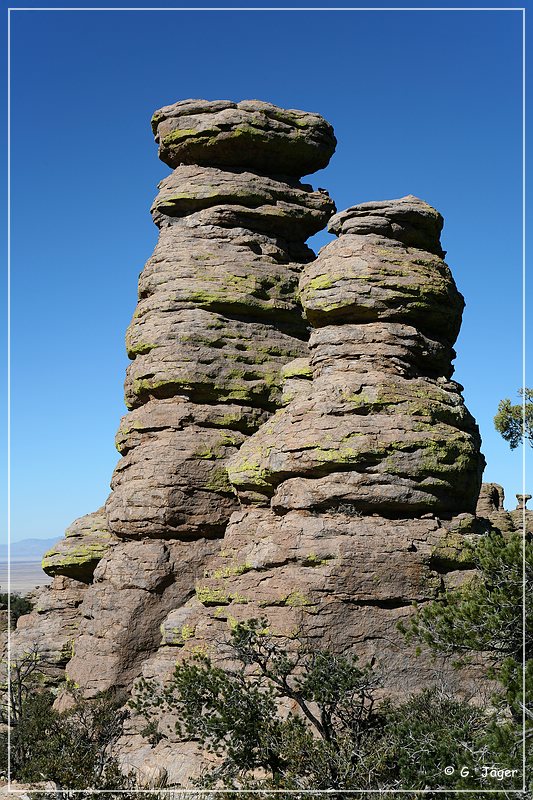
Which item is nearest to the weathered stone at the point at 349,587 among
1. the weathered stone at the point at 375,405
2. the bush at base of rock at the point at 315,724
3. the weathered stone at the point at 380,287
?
the bush at base of rock at the point at 315,724

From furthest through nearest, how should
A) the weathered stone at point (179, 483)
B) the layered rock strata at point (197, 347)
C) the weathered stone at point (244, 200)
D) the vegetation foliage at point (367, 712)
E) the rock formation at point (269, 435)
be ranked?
the weathered stone at point (244, 200), the weathered stone at point (179, 483), the layered rock strata at point (197, 347), the rock formation at point (269, 435), the vegetation foliage at point (367, 712)

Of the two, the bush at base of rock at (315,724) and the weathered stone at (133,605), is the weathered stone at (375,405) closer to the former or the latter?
the weathered stone at (133,605)

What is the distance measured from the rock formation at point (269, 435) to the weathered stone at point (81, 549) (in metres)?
0.10

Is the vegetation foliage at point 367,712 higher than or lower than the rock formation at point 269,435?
lower

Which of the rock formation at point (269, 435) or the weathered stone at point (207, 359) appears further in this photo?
the weathered stone at point (207, 359)

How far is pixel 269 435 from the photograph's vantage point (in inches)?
1155

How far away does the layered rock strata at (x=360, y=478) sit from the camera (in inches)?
989

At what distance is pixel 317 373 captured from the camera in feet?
96.2

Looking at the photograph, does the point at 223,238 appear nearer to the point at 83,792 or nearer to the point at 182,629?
the point at 182,629

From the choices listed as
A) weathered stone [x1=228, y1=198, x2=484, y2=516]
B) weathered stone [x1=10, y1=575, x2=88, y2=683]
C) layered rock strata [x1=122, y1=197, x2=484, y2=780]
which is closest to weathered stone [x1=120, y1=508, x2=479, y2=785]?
layered rock strata [x1=122, y1=197, x2=484, y2=780]

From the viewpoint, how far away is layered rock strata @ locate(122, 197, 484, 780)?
25125 millimetres

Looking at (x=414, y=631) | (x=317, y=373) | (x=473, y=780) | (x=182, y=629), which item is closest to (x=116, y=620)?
(x=182, y=629)

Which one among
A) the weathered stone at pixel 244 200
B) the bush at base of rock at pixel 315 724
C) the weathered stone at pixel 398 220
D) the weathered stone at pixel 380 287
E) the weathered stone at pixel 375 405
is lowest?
the bush at base of rock at pixel 315 724

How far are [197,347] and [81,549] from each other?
1099 centimetres
